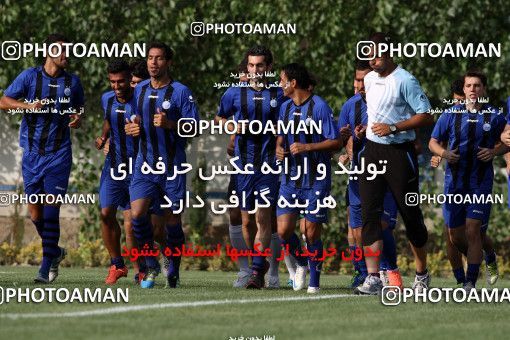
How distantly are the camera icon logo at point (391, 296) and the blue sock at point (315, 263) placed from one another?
163cm

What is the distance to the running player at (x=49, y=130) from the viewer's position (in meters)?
13.5

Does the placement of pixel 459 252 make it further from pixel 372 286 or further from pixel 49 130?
pixel 49 130

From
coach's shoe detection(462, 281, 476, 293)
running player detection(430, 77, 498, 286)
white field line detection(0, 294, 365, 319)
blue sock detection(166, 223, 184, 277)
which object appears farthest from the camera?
running player detection(430, 77, 498, 286)

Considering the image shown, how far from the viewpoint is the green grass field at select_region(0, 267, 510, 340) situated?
8648 millimetres

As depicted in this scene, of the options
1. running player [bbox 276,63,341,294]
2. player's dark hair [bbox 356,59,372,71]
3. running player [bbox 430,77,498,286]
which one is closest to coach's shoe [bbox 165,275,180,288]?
running player [bbox 276,63,341,294]

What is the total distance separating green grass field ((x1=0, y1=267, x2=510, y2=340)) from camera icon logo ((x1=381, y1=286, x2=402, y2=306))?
91mm

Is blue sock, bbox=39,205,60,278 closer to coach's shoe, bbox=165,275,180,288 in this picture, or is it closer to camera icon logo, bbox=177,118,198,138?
coach's shoe, bbox=165,275,180,288

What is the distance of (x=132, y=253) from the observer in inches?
538

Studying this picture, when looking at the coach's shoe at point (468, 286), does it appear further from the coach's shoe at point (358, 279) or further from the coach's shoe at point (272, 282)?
the coach's shoe at point (272, 282)

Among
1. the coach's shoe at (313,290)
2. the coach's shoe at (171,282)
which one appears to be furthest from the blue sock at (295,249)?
the coach's shoe at (171,282)

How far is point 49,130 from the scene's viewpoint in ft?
44.5

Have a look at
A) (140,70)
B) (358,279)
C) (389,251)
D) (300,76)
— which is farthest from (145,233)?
(389,251)

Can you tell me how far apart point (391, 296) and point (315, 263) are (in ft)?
6.30

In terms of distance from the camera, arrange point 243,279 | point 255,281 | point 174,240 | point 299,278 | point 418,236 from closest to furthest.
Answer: point 418,236, point 174,240, point 255,281, point 299,278, point 243,279
